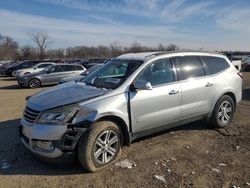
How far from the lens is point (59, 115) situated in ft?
14.4

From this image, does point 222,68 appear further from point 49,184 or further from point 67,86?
point 49,184

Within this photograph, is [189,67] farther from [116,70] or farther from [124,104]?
[124,104]

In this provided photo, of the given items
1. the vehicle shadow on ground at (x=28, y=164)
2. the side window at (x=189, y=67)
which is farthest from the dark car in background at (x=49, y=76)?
the side window at (x=189, y=67)

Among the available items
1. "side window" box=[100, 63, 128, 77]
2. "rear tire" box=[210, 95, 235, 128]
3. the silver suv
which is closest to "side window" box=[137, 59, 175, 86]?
the silver suv

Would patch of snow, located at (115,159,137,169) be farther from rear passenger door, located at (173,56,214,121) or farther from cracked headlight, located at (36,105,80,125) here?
rear passenger door, located at (173,56,214,121)

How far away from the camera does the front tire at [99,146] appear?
173 inches

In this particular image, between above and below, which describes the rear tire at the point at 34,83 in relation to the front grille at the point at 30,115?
below

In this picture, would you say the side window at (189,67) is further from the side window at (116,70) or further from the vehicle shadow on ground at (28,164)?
the vehicle shadow on ground at (28,164)

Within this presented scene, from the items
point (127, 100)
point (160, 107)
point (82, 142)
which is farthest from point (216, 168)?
point (82, 142)

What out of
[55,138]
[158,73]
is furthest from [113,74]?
[55,138]

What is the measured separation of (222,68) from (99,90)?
3183mm

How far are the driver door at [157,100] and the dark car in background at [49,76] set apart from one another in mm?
13949

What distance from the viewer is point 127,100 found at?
4887 millimetres

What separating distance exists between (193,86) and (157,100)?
1.04 meters
